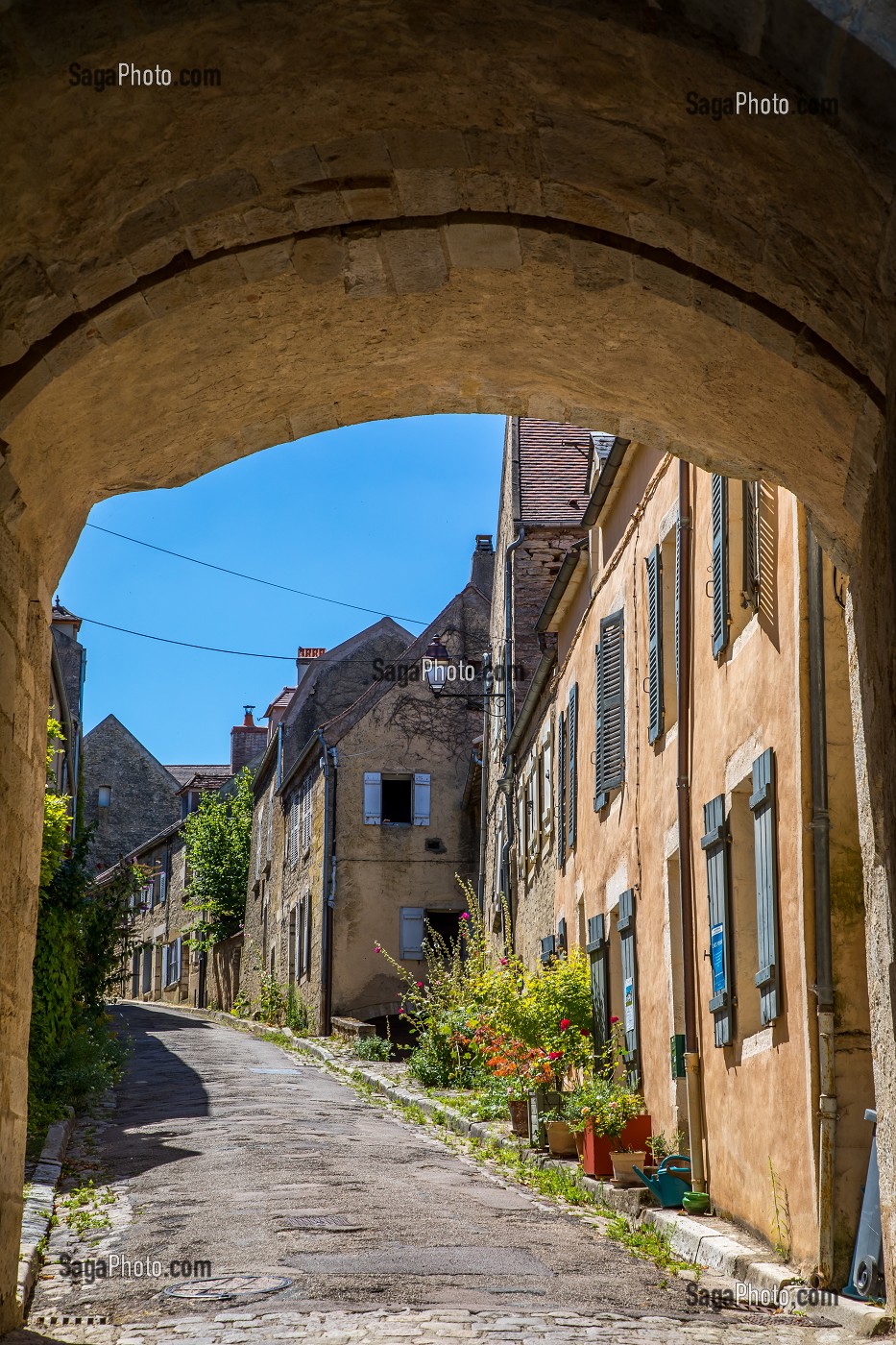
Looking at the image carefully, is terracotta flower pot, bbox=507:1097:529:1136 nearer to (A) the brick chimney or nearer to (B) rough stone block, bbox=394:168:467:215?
(B) rough stone block, bbox=394:168:467:215

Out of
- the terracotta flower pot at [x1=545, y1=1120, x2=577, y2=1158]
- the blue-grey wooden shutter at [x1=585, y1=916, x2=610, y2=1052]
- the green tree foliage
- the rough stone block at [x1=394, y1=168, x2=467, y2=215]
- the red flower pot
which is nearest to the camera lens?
the rough stone block at [x1=394, y1=168, x2=467, y2=215]

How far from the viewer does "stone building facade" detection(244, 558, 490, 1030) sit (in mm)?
25125

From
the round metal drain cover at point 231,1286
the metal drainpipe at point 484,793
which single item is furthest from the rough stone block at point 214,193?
the metal drainpipe at point 484,793

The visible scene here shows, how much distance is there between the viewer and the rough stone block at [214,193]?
4059 millimetres

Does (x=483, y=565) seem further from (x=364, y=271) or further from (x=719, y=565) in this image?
(x=364, y=271)

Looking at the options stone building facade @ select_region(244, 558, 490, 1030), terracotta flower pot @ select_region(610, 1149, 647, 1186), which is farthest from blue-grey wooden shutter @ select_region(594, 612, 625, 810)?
stone building facade @ select_region(244, 558, 490, 1030)

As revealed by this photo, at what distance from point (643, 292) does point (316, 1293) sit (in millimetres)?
3896

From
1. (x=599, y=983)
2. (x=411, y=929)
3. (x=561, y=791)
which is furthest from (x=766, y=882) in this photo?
(x=411, y=929)

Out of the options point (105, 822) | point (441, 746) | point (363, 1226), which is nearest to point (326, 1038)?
point (441, 746)

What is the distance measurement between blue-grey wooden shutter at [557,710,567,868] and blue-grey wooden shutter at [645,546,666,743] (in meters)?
4.35

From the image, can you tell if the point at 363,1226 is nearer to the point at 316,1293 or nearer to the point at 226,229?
the point at 316,1293

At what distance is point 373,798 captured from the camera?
85.0ft
